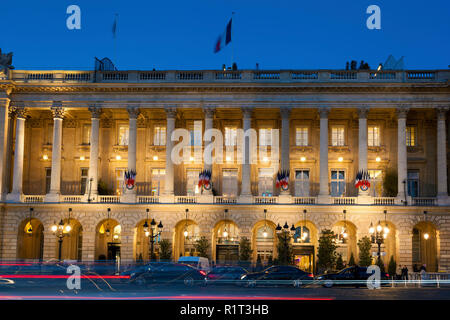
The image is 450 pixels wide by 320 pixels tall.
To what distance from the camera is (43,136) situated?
185ft

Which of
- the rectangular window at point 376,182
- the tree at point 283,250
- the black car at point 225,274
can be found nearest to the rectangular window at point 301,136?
the rectangular window at point 376,182

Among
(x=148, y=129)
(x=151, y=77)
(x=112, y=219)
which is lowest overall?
(x=112, y=219)

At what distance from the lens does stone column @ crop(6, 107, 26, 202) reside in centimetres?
5172

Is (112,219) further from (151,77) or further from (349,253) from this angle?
(349,253)

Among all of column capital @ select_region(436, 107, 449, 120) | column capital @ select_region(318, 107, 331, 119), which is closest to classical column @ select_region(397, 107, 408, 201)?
column capital @ select_region(436, 107, 449, 120)

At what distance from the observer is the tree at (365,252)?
1865 inches

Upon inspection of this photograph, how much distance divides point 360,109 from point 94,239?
2558 centimetres

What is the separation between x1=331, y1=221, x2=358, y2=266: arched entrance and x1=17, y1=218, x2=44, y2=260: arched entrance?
27.1m

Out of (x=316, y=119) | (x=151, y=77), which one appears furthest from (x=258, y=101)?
(x=151, y=77)

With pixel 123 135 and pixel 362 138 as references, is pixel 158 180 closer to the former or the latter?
pixel 123 135

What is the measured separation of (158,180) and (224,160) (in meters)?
6.52

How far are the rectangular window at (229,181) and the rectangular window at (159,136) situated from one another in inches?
258
